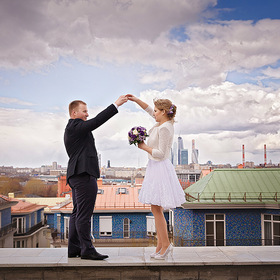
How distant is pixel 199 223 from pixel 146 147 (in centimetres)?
712

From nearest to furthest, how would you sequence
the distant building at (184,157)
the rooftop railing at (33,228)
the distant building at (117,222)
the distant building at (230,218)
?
the distant building at (230,218) < the distant building at (117,222) < the rooftop railing at (33,228) < the distant building at (184,157)

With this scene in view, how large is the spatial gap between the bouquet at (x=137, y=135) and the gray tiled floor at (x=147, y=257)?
40.4 inches

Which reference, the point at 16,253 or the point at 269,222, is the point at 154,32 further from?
the point at 16,253

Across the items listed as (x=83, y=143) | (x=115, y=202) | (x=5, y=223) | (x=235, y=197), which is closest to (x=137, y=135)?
(x=83, y=143)

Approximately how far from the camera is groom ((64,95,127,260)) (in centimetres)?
302

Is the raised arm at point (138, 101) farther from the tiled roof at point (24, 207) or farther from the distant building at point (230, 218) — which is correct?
the tiled roof at point (24, 207)

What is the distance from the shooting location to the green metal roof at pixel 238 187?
10250mm

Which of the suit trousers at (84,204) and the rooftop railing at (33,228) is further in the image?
the rooftop railing at (33,228)

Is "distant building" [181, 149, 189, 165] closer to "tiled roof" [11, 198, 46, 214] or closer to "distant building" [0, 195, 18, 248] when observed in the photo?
"tiled roof" [11, 198, 46, 214]

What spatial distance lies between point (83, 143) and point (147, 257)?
1.16 m

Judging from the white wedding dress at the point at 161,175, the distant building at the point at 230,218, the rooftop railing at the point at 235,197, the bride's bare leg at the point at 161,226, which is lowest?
the distant building at the point at 230,218

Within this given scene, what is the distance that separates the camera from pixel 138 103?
3.41 m

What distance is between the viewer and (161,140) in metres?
3.08

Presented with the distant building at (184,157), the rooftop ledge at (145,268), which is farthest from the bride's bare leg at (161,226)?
the distant building at (184,157)
